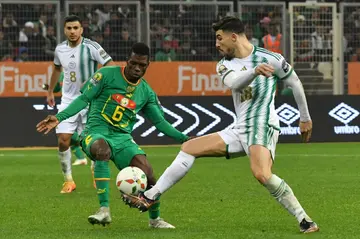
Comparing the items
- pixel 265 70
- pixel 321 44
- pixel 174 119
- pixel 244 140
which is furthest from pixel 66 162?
pixel 321 44

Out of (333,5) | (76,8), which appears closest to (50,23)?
(76,8)

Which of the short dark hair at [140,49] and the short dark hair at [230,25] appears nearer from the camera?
the short dark hair at [230,25]

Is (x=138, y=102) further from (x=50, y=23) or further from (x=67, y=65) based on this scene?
(x=50, y=23)

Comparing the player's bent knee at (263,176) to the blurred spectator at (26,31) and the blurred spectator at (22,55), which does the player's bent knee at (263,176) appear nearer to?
the blurred spectator at (26,31)

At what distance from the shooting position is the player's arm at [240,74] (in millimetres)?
9180

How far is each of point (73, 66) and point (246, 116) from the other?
5.66 metres

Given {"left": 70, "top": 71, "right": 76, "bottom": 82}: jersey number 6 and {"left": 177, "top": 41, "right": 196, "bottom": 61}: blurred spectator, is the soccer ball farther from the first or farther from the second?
{"left": 177, "top": 41, "right": 196, "bottom": 61}: blurred spectator

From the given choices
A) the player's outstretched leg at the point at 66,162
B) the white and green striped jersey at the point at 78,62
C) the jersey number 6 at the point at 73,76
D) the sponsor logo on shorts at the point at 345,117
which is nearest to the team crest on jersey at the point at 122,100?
the player's outstretched leg at the point at 66,162

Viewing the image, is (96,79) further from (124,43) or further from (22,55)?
(124,43)

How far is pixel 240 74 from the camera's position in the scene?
9586mm

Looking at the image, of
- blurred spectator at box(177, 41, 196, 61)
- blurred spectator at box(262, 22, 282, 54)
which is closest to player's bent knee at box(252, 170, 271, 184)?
blurred spectator at box(177, 41, 196, 61)

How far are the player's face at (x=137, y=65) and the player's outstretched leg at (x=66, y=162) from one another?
4.24 meters

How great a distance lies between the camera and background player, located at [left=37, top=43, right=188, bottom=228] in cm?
1048

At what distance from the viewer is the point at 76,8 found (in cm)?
2562
